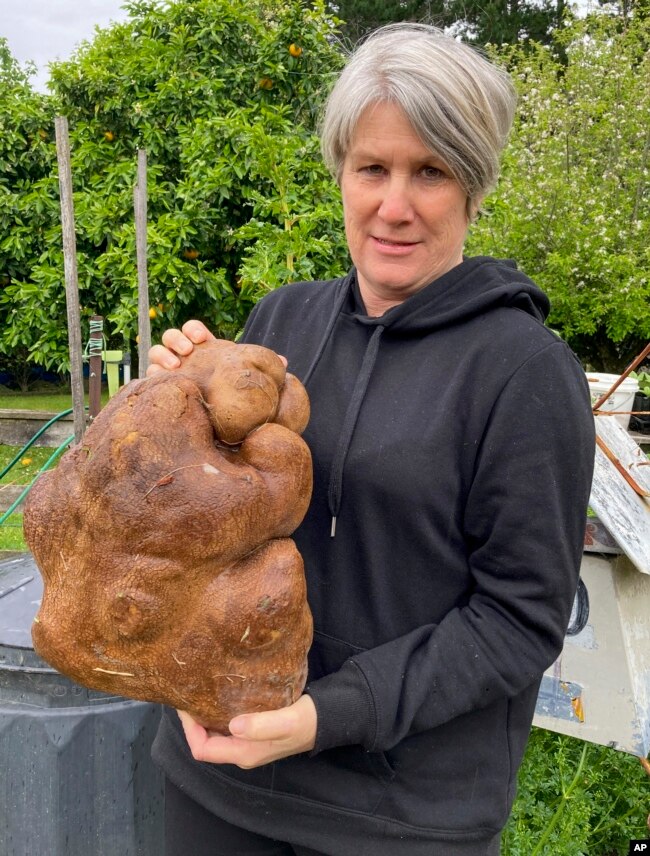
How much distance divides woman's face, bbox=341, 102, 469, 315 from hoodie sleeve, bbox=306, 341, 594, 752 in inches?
13.0

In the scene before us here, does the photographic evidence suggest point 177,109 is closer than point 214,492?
No

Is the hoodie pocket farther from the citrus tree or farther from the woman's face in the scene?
the citrus tree

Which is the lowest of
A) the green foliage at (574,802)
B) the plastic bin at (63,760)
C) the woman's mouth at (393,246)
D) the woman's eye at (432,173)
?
the green foliage at (574,802)

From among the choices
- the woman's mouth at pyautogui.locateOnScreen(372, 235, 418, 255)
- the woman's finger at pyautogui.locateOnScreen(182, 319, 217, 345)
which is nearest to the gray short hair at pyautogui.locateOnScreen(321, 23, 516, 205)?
the woman's mouth at pyautogui.locateOnScreen(372, 235, 418, 255)

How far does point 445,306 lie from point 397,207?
0.22 m

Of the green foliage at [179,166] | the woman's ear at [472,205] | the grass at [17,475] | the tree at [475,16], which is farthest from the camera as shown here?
the tree at [475,16]

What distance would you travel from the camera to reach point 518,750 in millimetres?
1579

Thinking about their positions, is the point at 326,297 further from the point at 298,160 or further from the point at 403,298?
the point at 298,160

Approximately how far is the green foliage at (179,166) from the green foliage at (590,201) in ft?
10.5

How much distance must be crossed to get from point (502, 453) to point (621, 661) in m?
1.35

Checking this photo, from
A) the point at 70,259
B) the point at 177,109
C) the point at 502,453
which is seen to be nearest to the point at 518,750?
the point at 502,453

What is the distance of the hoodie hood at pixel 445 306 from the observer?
154 cm

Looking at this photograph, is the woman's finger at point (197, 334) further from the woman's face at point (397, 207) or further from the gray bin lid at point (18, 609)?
the gray bin lid at point (18, 609)

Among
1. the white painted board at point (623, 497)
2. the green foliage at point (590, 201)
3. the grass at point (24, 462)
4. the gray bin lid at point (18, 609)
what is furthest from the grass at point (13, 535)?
the green foliage at point (590, 201)
